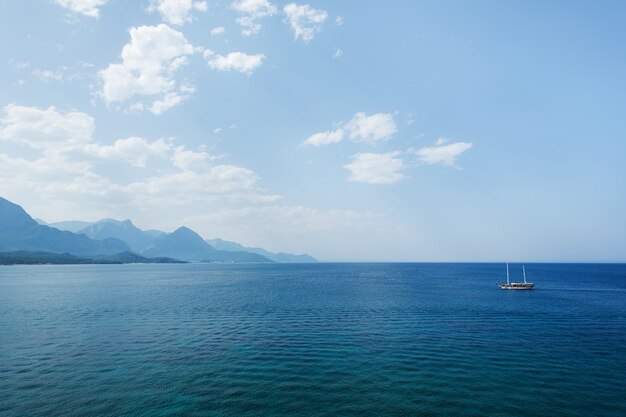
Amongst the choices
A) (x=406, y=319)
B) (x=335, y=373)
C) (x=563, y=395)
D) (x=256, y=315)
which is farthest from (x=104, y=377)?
(x=406, y=319)

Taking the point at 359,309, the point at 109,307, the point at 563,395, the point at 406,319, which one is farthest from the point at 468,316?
the point at 109,307

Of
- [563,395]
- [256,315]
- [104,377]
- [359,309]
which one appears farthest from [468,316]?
[104,377]

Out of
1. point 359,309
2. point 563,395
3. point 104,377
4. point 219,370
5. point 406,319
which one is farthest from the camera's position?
point 359,309

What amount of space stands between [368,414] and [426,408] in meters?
5.65

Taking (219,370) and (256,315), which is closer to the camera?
(219,370)

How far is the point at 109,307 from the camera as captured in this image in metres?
83.6

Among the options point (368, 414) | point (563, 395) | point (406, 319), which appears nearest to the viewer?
point (368, 414)

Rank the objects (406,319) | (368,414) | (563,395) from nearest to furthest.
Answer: (368,414)
(563,395)
(406,319)

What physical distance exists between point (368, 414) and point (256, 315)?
162 feet

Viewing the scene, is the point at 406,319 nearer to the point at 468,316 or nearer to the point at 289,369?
the point at 468,316

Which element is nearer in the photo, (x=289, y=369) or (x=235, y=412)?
(x=235, y=412)

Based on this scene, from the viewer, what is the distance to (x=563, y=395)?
104 ft

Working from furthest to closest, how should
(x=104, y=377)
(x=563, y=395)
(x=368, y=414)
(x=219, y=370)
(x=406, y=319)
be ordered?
(x=406, y=319) → (x=219, y=370) → (x=104, y=377) → (x=563, y=395) → (x=368, y=414)

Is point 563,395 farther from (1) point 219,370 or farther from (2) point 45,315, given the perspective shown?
(2) point 45,315
